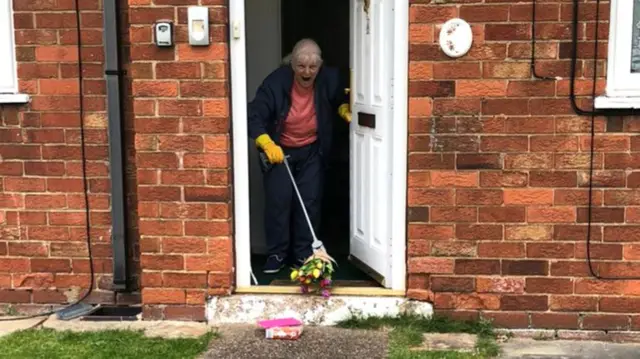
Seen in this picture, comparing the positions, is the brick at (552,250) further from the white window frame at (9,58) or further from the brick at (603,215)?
the white window frame at (9,58)

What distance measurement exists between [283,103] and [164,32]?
1.13m

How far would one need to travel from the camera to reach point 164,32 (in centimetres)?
445

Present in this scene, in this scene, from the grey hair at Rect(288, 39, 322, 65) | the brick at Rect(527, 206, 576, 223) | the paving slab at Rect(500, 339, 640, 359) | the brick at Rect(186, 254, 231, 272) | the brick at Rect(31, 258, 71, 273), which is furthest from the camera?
the grey hair at Rect(288, 39, 322, 65)

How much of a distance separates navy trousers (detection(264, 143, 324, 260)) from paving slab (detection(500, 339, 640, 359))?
5.74ft

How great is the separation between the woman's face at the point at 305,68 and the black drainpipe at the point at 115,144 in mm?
1200

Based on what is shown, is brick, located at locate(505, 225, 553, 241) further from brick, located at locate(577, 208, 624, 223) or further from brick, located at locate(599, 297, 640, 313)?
brick, located at locate(599, 297, 640, 313)

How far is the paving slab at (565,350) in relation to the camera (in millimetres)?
4180

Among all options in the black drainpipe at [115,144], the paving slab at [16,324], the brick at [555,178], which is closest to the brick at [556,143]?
the brick at [555,178]

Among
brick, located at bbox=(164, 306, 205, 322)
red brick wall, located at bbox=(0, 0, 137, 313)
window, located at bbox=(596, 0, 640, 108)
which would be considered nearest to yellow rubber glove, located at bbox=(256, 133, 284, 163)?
red brick wall, located at bbox=(0, 0, 137, 313)

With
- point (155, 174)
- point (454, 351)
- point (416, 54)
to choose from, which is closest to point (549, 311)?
point (454, 351)

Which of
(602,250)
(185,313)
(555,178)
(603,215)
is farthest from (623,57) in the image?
(185,313)

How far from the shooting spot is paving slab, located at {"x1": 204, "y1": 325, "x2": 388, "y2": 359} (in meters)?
4.20

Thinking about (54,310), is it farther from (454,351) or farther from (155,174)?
(454,351)

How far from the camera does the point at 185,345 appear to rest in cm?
432
